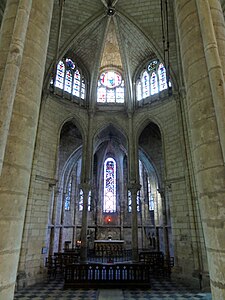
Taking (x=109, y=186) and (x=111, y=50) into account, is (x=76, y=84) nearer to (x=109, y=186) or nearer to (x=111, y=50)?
(x=111, y=50)

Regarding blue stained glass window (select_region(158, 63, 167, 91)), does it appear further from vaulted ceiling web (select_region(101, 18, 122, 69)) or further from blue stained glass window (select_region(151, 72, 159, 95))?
vaulted ceiling web (select_region(101, 18, 122, 69))

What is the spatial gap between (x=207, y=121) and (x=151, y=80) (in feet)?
44.1

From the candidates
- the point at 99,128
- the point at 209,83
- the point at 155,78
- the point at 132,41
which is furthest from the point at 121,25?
the point at 209,83

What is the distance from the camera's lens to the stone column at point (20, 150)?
11.2 ft

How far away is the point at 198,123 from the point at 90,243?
1992 centimetres

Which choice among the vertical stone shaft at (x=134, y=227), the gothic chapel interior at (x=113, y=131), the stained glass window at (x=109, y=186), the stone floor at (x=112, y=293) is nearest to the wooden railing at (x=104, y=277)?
the stone floor at (x=112, y=293)

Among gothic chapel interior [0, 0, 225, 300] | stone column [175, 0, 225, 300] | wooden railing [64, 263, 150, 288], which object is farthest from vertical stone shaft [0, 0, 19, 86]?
wooden railing [64, 263, 150, 288]

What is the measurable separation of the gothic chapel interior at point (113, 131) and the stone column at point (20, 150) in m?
0.02

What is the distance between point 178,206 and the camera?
470 inches

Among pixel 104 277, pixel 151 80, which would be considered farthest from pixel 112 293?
pixel 151 80

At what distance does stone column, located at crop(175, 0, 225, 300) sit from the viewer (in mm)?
3331

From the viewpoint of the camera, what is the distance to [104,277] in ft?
35.3

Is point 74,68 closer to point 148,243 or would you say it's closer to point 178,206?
point 178,206

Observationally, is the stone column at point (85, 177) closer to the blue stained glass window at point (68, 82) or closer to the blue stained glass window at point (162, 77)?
the blue stained glass window at point (68, 82)
